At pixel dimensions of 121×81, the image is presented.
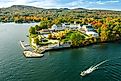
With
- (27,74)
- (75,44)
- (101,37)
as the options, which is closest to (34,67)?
(27,74)

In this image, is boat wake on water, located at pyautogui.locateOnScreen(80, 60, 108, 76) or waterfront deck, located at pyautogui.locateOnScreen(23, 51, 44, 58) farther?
waterfront deck, located at pyautogui.locateOnScreen(23, 51, 44, 58)

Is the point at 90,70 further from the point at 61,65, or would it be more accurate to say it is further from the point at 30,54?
the point at 30,54

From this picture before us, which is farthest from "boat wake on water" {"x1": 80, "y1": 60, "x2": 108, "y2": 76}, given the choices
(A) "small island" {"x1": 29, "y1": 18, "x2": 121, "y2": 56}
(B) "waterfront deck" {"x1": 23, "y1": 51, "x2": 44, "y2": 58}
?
(A) "small island" {"x1": 29, "y1": 18, "x2": 121, "y2": 56}

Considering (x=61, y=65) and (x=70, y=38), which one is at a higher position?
(x=70, y=38)

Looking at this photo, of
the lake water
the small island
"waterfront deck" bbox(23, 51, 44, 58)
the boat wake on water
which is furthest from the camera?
the small island

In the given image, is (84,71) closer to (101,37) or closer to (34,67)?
(34,67)

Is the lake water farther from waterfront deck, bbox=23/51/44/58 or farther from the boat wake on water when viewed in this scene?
waterfront deck, bbox=23/51/44/58

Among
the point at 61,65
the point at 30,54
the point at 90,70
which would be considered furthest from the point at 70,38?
the point at 90,70

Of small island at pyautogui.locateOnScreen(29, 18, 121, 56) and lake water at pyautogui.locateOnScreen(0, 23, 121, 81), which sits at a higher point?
small island at pyautogui.locateOnScreen(29, 18, 121, 56)

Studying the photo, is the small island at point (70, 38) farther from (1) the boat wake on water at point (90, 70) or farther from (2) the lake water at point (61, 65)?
(1) the boat wake on water at point (90, 70)
